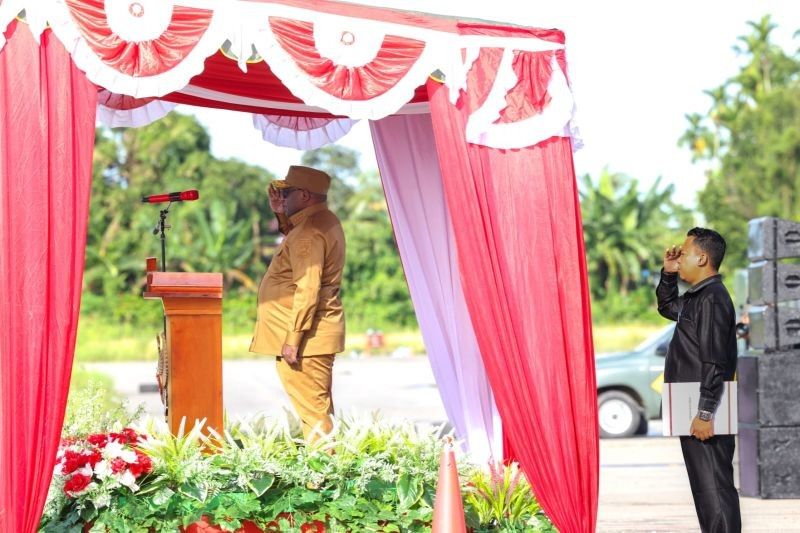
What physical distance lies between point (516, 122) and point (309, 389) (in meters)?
2.11

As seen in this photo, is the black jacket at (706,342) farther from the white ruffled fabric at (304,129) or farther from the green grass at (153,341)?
the green grass at (153,341)

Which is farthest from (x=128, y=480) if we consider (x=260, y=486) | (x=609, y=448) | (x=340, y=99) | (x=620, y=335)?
(x=620, y=335)

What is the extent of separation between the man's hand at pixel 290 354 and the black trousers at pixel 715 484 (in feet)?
7.28

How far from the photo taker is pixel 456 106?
19.3 ft

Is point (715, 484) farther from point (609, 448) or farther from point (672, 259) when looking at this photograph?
point (609, 448)

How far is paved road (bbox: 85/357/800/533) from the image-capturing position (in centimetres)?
904

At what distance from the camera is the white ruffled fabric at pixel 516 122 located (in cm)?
586

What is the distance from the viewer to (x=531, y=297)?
19.2ft

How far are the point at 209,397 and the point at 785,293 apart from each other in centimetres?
520

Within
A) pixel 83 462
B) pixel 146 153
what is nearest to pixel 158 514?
pixel 83 462

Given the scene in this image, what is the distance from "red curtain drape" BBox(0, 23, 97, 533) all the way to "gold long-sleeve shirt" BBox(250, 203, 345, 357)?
201cm

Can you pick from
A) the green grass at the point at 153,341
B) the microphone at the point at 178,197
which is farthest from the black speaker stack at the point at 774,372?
the green grass at the point at 153,341

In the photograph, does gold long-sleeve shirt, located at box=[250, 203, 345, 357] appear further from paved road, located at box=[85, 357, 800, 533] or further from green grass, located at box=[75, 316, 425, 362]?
green grass, located at box=[75, 316, 425, 362]

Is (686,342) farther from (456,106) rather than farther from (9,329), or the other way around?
(9,329)
